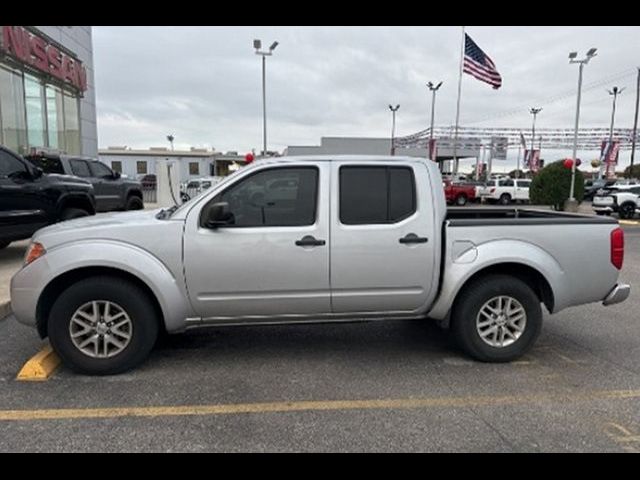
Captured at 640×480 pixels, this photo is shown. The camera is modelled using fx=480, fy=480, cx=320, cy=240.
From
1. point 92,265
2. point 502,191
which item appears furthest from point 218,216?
point 502,191

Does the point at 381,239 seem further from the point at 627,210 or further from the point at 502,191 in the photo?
the point at 502,191

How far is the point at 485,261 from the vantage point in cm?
407

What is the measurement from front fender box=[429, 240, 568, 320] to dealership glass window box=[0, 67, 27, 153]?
1695 centimetres

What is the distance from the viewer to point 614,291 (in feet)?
14.1

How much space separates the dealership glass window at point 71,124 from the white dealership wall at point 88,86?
79 centimetres

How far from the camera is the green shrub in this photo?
22.6 metres

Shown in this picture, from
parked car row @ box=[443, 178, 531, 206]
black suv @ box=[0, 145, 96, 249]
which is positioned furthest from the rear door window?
parked car row @ box=[443, 178, 531, 206]

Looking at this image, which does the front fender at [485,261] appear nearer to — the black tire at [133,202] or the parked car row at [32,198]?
the parked car row at [32,198]

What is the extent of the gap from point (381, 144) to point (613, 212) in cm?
3233

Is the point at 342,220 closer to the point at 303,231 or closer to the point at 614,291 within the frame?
the point at 303,231

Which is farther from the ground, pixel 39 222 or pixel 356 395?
pixel 39 222

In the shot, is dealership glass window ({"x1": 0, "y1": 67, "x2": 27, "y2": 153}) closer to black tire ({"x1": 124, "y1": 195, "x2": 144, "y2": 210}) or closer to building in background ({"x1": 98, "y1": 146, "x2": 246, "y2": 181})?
black tire ({"x1": 124, "y1": 195, "x2": 144, "y2": 210})

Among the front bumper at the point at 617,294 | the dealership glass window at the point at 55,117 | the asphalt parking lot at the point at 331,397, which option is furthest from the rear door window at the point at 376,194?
the dealership glass window at the point at 55,117
